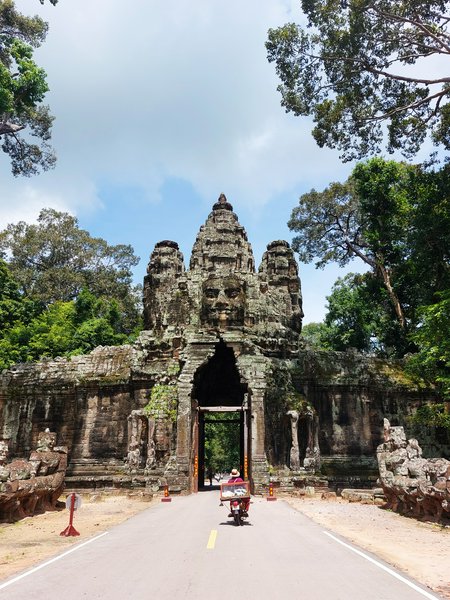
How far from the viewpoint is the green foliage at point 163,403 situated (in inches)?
774

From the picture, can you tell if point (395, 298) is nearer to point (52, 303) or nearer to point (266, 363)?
point (266, 363)

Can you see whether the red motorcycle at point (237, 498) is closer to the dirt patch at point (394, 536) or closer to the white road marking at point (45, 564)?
the dirt patch at point (394, 536)

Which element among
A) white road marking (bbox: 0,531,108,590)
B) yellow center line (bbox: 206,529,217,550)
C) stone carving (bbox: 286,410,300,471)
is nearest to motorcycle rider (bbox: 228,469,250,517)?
yellow center line (bbox: 206,529,217,550)

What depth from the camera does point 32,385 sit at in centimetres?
2327

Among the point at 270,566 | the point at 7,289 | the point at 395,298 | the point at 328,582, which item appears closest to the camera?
the point at 328,582

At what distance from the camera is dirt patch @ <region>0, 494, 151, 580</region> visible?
7695 mm

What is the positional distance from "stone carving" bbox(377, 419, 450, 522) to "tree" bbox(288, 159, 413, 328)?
54.3 feet

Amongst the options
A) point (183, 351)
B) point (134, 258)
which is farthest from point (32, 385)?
point (134, 258)

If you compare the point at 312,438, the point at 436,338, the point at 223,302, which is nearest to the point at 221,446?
the point at 312,438

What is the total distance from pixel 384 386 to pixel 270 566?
1778 cm

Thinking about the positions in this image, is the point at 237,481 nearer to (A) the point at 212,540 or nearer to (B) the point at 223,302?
(A) the point at 212,540

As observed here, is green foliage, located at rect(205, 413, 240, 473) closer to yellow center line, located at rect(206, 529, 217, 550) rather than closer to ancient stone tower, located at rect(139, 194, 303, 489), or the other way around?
ancient stone tower, located at rect(139, 194, 303, 489)

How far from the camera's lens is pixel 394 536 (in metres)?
9.72

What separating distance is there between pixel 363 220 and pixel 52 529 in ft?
88.9
